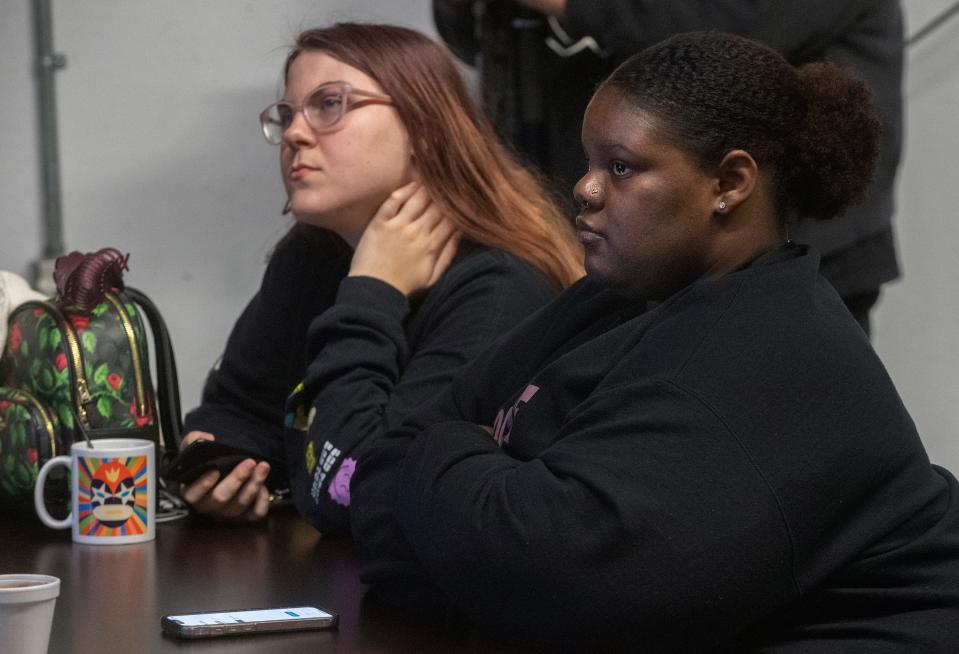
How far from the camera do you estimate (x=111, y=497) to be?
4.33 feet

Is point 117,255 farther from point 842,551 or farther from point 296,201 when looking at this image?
point 842,551

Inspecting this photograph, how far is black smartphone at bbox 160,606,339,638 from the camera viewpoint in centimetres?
93

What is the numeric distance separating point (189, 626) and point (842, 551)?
1.47 ft

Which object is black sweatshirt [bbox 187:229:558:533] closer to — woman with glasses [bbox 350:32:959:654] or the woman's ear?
woman with glasses [bbox 350:32:959:654]

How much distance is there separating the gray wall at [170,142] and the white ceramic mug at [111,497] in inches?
53.2

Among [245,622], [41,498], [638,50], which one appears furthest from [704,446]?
[638,50]

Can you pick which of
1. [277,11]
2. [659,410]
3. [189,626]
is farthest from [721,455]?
[277,11]

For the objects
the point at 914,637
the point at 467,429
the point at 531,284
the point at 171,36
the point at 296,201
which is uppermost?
the point at 171,36

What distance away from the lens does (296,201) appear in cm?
161

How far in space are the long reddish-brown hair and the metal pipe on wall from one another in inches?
41.0

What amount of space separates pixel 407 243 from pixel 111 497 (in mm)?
466

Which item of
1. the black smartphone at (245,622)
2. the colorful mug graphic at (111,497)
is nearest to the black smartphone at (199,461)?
the colorful mug graphic at (111,497)

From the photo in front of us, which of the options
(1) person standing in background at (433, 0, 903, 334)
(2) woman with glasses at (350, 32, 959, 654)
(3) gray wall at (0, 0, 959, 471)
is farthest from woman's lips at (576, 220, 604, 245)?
(3) gray wall at (0, 0, 959, 471)

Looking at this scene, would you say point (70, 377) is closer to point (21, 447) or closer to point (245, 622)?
point (21, 447)
